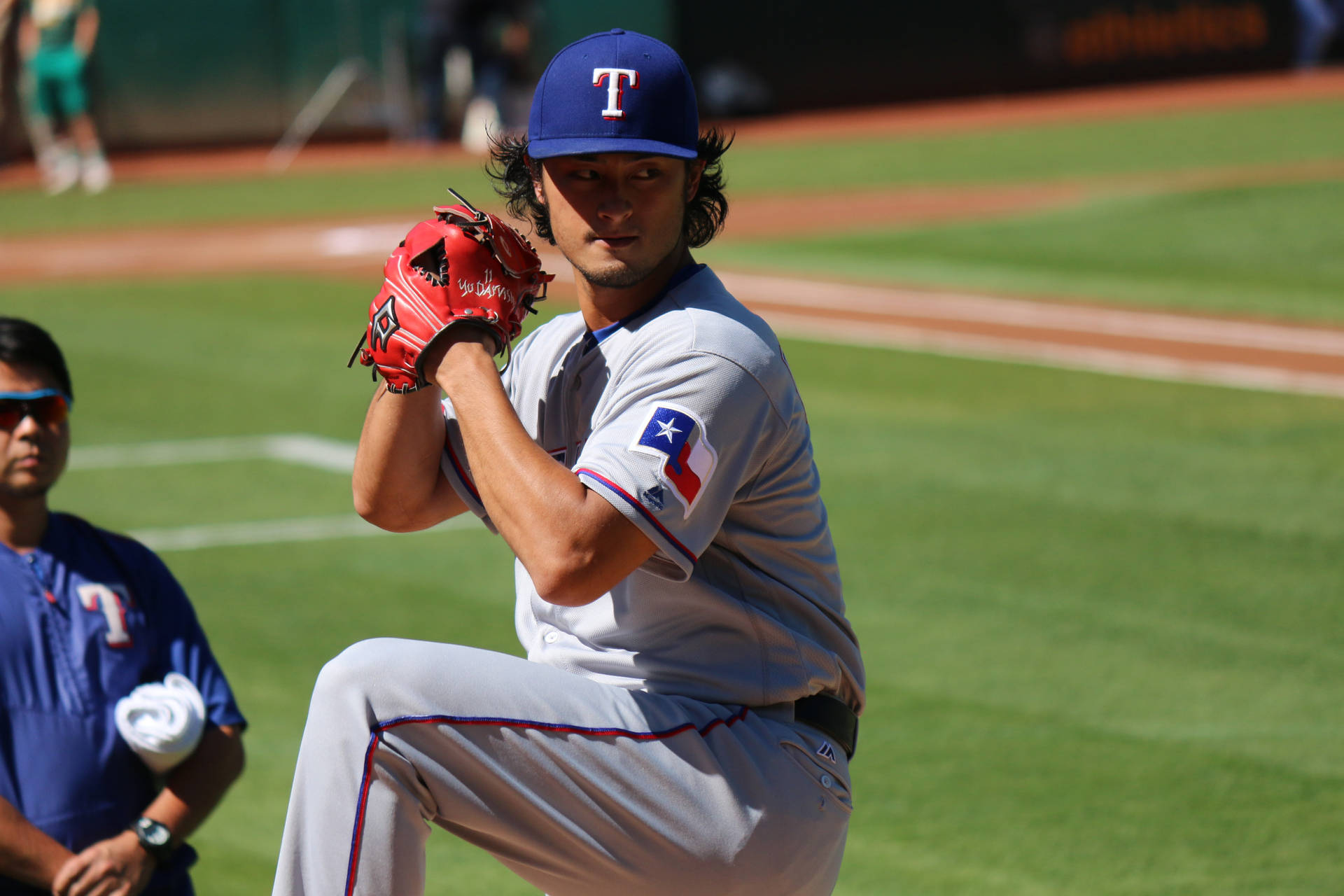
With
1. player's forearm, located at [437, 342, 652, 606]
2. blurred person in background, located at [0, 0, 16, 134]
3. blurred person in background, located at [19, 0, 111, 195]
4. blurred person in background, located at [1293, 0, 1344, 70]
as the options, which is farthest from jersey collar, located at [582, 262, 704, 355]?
blurred person in background, located at [1293, 0, 1344, 70]

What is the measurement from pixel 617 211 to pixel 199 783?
5.17ft

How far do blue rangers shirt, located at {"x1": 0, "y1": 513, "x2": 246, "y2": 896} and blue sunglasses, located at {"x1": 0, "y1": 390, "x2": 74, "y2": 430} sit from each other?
239mm

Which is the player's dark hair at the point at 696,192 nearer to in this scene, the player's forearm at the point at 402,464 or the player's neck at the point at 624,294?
Result: the player's neck at the point at 624,294

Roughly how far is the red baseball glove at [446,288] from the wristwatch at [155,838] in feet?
3.75

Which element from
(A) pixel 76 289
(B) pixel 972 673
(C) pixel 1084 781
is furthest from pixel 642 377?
(A) pixel 76 289

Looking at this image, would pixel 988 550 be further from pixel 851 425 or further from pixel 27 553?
pixel 27 553

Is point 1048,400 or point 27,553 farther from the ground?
point 27,553

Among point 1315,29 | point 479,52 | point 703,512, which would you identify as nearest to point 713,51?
point 479,52

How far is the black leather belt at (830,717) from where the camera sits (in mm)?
3031

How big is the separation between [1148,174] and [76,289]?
38.2ft

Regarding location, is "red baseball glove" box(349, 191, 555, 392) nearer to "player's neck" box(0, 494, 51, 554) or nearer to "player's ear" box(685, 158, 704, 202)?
"player's ear" box(685, 158, 704, 202)

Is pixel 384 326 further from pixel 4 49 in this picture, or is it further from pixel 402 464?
pixel 4 49

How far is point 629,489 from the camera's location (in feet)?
8.86

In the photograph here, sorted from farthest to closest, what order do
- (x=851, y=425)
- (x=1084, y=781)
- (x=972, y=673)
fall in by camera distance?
(x=851, y=425), (x=972, y=673), (x=1084, y=781)
